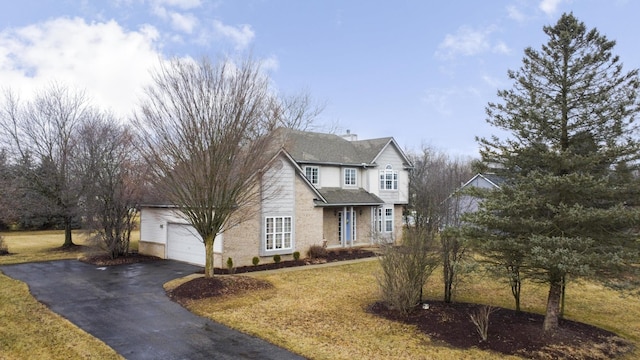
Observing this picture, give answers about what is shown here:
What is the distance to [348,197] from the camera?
1054 inches

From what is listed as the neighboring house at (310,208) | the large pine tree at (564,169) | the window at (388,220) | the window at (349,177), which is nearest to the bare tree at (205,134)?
the neighboring house at (310,208)

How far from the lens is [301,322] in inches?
437

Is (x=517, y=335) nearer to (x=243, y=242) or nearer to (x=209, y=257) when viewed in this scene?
(x=209, y=257)

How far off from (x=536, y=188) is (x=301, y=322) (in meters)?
7.00

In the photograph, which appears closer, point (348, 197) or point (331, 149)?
point (348, 197)

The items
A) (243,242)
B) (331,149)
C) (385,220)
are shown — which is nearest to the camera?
(243,242)

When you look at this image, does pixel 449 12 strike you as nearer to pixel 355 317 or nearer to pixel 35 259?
pixel 355 317

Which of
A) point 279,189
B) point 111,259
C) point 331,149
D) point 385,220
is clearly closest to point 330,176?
point 331,149

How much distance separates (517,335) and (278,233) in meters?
13.5

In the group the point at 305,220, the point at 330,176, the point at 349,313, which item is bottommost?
the point at 349,313

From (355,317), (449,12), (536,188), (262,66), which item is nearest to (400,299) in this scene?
(355,317)

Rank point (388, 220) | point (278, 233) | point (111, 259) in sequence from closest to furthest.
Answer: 1. point (278, 233)
2. point (111, 259)
3. point (388, 220)

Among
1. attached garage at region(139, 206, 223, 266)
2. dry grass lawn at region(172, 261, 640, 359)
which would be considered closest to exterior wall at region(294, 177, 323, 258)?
dry grass lawn at region(172, 261, 640, 359)

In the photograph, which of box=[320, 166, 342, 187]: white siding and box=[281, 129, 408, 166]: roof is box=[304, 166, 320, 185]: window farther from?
box=[281, 129, 408, 166]: roof
